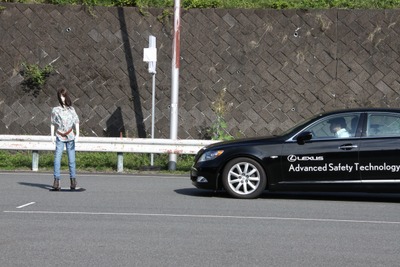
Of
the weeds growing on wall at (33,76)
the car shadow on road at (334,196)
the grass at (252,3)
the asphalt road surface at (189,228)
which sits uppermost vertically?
the grass at (252,3)

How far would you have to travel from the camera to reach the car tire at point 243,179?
13508mm

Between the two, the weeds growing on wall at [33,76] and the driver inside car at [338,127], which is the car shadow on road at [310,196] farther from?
the weeds growing on wall at [33,76]

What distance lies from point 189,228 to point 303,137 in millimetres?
3473

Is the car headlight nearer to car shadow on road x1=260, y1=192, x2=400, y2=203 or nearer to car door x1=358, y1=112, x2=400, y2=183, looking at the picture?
car shadow on road x1=260, y1=192, x2=400, y2=203

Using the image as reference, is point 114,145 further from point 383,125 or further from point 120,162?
point 383,125

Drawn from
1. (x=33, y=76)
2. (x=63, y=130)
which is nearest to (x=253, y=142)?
(x=63, y=130)

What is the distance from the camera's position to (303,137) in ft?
44.0

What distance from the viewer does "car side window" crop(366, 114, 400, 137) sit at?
1338 centimetres

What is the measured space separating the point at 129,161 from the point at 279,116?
13.3ft

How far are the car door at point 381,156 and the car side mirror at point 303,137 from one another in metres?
0.80

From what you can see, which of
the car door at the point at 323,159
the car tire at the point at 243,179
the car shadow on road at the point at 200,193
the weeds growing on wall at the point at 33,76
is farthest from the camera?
the weeds growing on wall at the point at 33,76

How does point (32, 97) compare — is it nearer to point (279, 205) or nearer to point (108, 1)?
point (108, 1)

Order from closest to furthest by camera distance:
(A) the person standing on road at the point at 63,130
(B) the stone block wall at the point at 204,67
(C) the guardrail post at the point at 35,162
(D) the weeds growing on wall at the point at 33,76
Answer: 1. (A) the person standing on road at the point at 63,130
2. (C) the guardrail post at the point at 35,162
3. (B) the stone block wall at the point at 204,67
4. (D) the weeds growing on wall at the point at 33,76

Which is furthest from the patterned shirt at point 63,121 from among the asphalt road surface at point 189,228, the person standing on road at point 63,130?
the asphalt road surface at point 189,228
